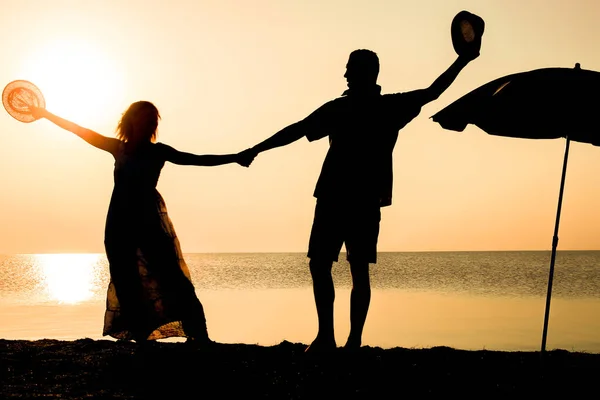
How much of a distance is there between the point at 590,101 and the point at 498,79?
31.3 inches

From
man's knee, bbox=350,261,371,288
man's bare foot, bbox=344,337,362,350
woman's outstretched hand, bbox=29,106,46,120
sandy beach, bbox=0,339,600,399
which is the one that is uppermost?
woman's outstretched hand, bbox=29,106,46,120

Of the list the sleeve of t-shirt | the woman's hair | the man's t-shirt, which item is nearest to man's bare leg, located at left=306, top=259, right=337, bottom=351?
the man's t-shirt

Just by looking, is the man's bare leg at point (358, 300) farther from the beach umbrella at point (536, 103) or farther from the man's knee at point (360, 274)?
the beach umbrella at point (536, 103)

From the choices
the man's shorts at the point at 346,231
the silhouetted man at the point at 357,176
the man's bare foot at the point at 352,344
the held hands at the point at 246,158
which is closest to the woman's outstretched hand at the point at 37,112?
the held hands at the point at 246,158

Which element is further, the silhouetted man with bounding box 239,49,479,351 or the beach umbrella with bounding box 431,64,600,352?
the beach umbrella with bounding box 431,64,600,352

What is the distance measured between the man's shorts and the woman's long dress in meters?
1.33

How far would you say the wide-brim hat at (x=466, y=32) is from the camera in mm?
7215

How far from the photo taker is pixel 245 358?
7.09m

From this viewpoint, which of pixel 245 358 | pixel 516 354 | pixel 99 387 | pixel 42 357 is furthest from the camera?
pixel 516 354

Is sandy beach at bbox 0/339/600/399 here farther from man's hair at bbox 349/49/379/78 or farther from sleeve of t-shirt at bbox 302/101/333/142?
man's hair at bbox 349/49/379/78

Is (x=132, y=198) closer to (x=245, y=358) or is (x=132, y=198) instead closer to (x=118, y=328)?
(x=118, y=328)

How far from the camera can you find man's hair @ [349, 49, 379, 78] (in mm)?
7223

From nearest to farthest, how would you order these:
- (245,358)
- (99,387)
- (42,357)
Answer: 1. (99,387)
2. (245,358)
3. (42,357)

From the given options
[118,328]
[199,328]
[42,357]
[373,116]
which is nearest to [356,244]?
[373,116]
